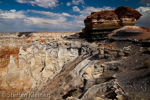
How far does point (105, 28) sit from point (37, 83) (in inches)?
448

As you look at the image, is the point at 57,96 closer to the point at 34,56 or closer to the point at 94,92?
the point at 94,92

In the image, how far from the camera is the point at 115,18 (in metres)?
14.0

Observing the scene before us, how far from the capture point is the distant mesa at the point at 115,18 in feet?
45.6

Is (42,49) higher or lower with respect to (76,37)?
lower

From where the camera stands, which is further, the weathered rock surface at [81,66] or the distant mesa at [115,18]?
the distant mesa at [115,18]

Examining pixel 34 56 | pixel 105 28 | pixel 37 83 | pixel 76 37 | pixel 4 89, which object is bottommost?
pixel 4 89

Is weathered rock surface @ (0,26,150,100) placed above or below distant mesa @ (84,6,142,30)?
below

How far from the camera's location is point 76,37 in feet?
52.0

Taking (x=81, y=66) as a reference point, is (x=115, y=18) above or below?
above

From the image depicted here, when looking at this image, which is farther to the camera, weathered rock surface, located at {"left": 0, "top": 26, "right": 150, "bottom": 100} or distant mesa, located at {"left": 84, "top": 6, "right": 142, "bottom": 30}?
distant mesa, located at {"left": 84, "top": 6, "right": 142, "bottom": 30}

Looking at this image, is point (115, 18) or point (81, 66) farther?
point (115, 18)

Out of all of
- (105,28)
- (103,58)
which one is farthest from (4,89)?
(105,28)

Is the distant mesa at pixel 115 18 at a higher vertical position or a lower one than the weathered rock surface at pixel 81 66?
higher

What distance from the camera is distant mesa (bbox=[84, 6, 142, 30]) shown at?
13906 millimetres
